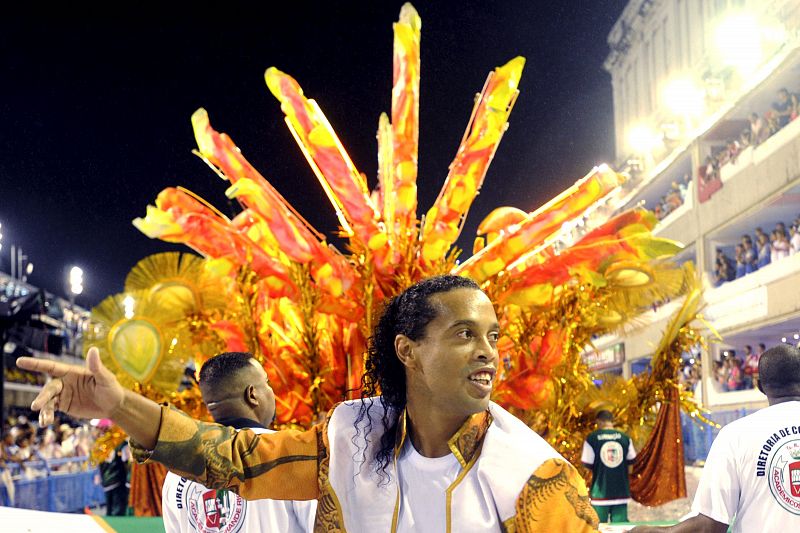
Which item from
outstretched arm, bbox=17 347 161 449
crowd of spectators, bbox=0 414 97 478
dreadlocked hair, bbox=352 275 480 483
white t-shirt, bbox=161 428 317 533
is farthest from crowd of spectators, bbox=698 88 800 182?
outstretched arm, bbox=17 347 161 449

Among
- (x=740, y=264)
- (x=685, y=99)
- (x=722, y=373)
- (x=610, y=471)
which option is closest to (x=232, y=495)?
(x=610, y=471)

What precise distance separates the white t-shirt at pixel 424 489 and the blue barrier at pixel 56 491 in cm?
918

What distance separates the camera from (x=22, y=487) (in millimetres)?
10672

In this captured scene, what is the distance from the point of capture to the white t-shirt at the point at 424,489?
88.0 inches

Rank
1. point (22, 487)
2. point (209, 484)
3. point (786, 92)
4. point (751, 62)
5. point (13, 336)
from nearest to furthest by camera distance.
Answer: point (209, 484) → point (22, 487) → point (786, 92) → point (751, 62) → point (13, 336)

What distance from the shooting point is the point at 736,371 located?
19688 millimetres

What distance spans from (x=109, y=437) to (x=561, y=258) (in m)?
2.46

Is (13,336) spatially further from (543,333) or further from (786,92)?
(543,333)

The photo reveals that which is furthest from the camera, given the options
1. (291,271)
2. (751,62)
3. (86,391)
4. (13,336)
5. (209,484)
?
(13,336)

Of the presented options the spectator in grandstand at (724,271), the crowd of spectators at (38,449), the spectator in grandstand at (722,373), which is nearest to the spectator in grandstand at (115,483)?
the crowd of spectators at (38,449)

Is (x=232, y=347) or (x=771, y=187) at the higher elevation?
(x=771, y=187)

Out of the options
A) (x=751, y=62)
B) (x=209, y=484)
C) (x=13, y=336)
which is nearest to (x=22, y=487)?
(x=209, y=484)

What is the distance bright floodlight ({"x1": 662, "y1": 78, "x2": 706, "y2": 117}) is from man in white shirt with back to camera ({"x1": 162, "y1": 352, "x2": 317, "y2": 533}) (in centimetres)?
2231

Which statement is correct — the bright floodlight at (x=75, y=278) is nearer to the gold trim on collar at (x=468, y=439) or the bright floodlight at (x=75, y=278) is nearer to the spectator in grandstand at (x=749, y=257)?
the spectator in grandstand at (x=749, y=257)
